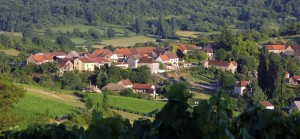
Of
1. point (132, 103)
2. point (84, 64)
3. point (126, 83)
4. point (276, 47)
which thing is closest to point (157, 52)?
point (84, 64)

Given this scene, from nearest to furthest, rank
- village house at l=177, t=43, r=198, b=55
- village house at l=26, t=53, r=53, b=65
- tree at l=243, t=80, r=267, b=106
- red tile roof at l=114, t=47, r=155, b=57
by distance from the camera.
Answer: tree at l=243, t=80, r=267, b=106
village house at l=26, t=53, r=53, b=65
village house at l=177, t=43, r=198, b=55
red tile roof at l=114, t=47, r=155, b=57

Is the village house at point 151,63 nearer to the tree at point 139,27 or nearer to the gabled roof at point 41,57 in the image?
the gabled roof at point 41,57

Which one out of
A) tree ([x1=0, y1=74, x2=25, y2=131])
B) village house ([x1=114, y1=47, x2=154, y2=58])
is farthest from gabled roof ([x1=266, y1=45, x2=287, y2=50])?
tree ([x1=0, y1=74, x2=25, y2=131])

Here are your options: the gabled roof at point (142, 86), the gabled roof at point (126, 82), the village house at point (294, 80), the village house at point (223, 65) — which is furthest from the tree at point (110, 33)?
the village house at point (294, 80)

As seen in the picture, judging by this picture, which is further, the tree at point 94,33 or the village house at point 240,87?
the tree at point 94,33

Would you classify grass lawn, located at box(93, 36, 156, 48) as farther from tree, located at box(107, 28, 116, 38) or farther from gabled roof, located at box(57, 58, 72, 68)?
gabled roof, located at box(57, 58, 72, 68)

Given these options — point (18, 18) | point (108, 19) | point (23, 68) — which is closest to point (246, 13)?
point (108, 19)

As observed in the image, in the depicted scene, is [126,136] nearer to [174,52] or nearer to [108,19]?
[174,52]
